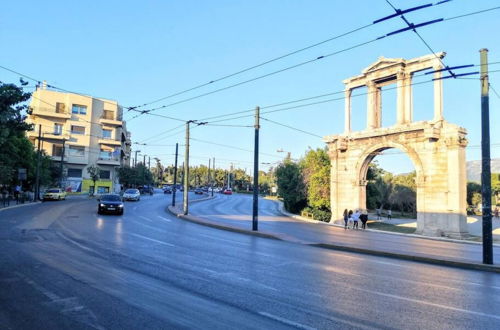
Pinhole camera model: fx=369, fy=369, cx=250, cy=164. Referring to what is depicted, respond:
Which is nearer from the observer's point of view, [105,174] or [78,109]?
[78,109]

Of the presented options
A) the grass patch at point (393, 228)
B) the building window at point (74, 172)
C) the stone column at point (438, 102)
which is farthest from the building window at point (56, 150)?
the stone column at point (438, 102)

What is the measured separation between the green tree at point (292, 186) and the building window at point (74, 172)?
127ft

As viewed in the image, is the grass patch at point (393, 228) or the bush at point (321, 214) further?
the bush at point (321, 214)

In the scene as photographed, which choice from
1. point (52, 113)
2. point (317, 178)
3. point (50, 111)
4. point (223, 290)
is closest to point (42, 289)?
point (223, 290)

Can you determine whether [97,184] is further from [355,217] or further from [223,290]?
[223,290]

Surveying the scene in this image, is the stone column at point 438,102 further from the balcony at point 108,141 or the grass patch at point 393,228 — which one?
the balcony at point 108,141

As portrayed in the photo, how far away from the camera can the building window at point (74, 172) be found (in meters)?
65.3

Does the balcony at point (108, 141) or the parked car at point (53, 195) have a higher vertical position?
the balcony at point (108, 141)

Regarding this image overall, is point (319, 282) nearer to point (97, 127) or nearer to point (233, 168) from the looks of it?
point (97, 127)

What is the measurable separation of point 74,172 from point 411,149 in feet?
187

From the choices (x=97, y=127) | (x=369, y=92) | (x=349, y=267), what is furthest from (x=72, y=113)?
(x=349, y=267)

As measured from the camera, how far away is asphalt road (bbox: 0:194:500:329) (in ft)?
18.0

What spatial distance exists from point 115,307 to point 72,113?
66.3m

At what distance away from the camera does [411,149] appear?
29.2 metres
